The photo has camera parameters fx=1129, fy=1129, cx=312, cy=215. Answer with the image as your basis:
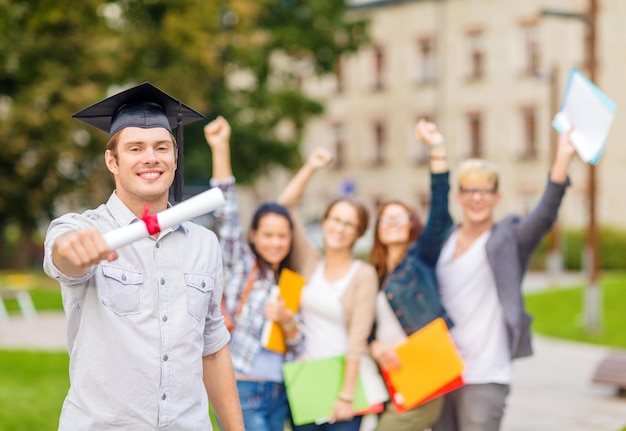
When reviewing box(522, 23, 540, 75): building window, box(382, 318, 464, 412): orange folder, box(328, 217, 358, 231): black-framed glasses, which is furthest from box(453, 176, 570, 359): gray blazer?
box(522, 23, 540, 75): building window

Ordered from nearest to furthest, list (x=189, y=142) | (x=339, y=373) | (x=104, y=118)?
(x=104, y=118)
(x=339, y=373)
(x=189, y=142)

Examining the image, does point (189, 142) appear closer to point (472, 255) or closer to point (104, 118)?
point (472, 255)

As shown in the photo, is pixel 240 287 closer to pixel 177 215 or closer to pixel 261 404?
pixel 261 404

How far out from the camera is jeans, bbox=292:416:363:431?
218 inches

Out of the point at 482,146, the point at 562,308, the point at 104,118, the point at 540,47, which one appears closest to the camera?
the point at 104,118

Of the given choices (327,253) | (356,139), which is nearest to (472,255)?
(327,253)

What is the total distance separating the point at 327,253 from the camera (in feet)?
18.9

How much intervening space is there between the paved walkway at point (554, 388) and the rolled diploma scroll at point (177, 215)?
6533 millimetres

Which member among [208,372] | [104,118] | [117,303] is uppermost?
[104,118]

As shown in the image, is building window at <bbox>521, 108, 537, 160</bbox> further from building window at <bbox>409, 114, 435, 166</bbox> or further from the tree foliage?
the tree foliage

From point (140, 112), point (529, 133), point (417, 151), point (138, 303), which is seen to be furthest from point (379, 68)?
point (138, 303)

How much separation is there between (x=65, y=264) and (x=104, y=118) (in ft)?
2.27

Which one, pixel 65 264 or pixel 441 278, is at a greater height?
pixel 65 264

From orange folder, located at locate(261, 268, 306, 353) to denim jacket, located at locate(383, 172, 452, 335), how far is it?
45cm
